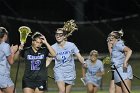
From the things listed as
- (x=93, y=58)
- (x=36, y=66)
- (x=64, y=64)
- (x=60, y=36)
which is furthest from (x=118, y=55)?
(x=93, y=58)

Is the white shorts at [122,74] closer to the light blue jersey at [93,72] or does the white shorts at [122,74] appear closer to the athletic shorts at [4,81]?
the light blue jersey at [93,72]

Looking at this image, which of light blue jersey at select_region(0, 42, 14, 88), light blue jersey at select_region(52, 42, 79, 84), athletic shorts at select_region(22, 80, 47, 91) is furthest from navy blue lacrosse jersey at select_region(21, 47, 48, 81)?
light blue jersey at select_region(52, 42, 79, 84)

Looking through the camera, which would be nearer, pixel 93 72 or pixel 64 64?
pixel 64 64

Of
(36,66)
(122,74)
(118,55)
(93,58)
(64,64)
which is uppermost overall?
(93,58)

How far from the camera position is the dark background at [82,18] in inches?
1247

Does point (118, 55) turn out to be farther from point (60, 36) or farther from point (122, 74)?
point (60, 36)

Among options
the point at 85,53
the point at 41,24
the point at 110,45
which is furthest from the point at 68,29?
the point at 41,24

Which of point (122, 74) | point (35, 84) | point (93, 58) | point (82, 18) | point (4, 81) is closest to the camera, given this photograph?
point (35, 84)

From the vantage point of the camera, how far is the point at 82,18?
115 feet

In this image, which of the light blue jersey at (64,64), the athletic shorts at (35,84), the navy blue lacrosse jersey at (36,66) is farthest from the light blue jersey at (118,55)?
the athletic shorts at (35,84)

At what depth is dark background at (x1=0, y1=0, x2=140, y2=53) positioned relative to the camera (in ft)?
104

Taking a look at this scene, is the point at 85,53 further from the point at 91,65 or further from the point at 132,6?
the point at 91,65

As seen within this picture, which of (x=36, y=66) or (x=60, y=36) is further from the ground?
(x=60, y=36)

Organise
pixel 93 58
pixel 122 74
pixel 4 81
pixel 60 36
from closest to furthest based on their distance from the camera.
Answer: pixel 4 81 < pixel 60 36 < pixel 122 74 < pixel 93 58
